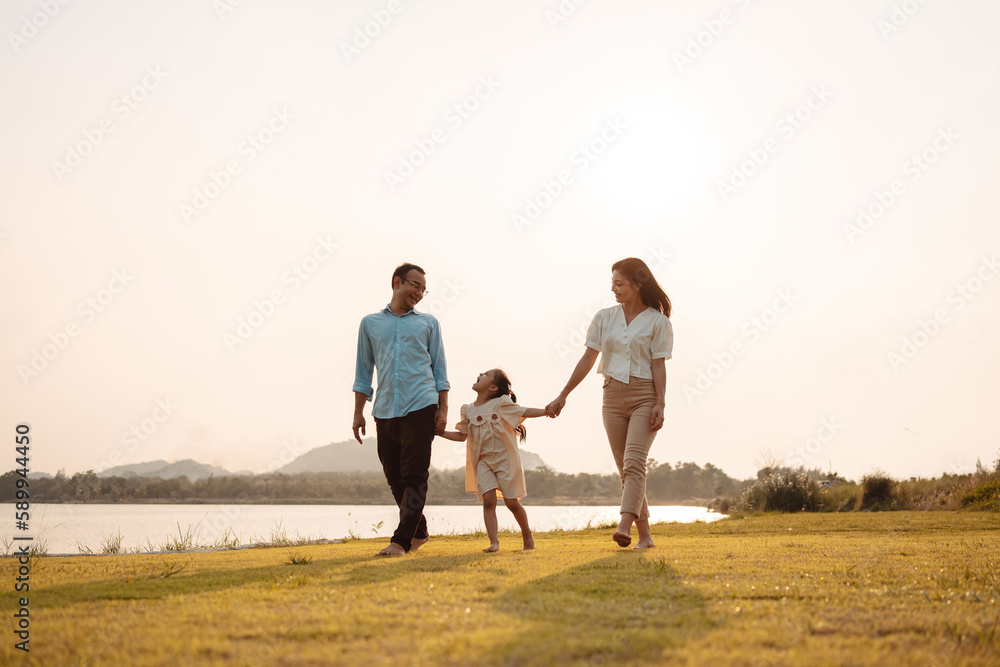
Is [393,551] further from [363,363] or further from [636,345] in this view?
[636,345]

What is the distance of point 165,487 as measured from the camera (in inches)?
1165

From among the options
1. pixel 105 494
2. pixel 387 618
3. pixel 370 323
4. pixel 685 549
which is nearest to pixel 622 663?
pixel 387 618

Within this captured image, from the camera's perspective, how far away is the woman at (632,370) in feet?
18.4

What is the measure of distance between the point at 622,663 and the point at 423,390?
4184mm

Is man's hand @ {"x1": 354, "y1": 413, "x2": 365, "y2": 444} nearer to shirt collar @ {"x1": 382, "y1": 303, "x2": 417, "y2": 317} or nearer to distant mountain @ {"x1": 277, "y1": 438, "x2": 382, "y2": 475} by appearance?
shirt collar @ {"x1": 382, "y1": 303, "x2": 417, "y2": 317}

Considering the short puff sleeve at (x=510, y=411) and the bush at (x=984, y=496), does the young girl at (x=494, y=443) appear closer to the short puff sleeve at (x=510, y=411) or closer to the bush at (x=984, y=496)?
the short puff sleeve at (x=510, y=411)

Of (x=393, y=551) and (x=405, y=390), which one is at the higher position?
(x=405, y=390)

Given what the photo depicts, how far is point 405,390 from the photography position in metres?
5.96

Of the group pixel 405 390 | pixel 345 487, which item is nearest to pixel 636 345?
pixel 405 390

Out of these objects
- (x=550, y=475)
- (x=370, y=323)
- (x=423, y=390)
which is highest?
(x=370, y=323)

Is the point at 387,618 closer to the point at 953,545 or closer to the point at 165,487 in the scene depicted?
the point at 953,545

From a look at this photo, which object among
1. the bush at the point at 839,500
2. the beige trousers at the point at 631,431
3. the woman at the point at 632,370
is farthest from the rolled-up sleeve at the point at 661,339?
the bush at the point at 839,500

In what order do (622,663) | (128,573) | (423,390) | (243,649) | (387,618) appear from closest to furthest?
(622,663) < (243,649) < (387,618) < (128,573) < (423,390)

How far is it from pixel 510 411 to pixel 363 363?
136cm
